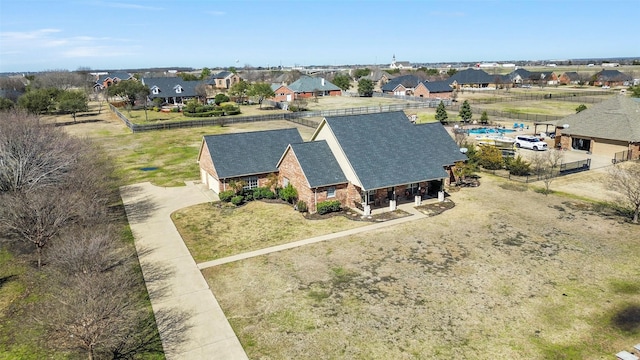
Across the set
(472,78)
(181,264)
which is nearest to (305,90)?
(472,78)

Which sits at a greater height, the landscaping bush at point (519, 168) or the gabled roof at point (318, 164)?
the gabled roof at point (318, 164)

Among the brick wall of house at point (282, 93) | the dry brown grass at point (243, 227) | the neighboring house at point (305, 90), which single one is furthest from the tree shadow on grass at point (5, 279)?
the brick wall of house at point (282, 93)

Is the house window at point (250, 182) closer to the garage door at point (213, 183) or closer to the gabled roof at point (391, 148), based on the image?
the garage door at point (213, 183)

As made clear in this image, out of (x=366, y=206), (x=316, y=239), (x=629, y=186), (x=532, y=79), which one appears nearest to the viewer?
(x=316, y=239)

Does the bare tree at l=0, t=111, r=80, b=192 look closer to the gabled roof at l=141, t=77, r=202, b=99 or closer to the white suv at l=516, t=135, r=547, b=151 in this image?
the white suv at l=516, t=135, r=547, b=151

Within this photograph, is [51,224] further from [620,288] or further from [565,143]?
[565,143]

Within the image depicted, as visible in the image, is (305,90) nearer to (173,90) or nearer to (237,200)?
(173,90)
